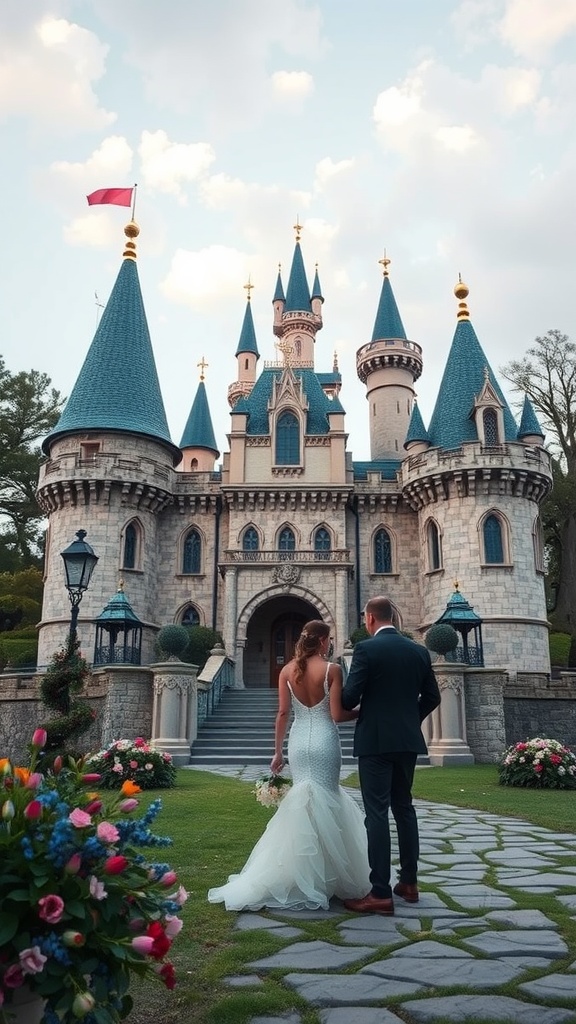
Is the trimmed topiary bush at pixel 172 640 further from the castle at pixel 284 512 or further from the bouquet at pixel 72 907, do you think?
the bouquet at pixel 72 907

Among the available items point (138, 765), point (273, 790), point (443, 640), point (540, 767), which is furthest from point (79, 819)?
point (443, 640)

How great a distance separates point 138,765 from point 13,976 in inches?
407

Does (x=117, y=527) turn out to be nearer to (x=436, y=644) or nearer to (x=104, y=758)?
(x=436, y=644)

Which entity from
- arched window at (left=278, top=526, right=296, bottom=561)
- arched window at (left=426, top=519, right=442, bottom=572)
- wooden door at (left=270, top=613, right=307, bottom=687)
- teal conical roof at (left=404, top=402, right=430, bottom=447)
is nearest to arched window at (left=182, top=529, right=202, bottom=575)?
arched window at (left=278, top=526, right=296, bottom=561)

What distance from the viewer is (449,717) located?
57.3 feet

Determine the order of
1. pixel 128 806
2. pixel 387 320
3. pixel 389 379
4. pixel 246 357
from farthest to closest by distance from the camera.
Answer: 1. pixel 246 357
2. pixel 387 320
3. pixel 389 379
4. pixel 128 806

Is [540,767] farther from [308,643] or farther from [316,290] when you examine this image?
[316,290]

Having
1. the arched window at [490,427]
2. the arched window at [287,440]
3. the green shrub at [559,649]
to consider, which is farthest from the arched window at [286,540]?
the green shrub at [559,649]

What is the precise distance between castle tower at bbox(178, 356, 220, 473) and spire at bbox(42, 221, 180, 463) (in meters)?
7.13

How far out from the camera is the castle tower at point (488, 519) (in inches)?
1042

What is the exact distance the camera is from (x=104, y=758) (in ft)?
41.8

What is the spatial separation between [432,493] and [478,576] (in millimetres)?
3549

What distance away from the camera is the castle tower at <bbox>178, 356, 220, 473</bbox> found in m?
38.2

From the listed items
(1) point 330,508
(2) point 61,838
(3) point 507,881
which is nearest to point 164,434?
(1) point 330,508
